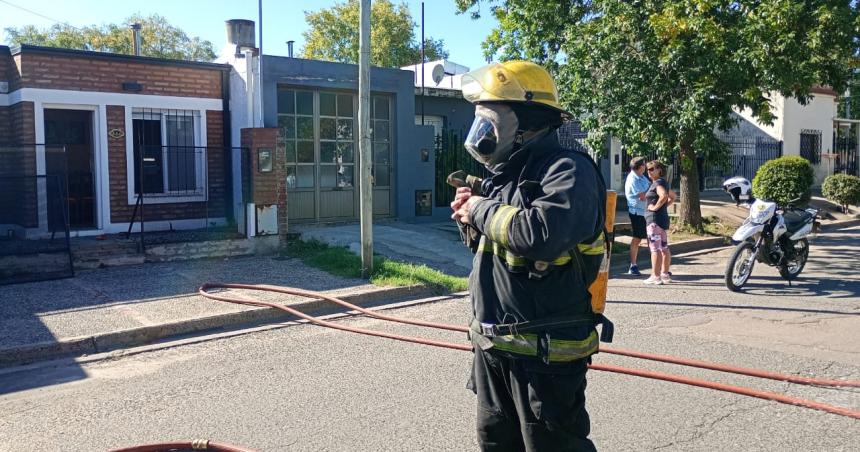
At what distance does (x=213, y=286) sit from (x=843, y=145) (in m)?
28.2

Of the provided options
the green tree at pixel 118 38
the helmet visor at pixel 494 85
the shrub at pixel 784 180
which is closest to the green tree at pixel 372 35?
the green tree at pixel 118 38

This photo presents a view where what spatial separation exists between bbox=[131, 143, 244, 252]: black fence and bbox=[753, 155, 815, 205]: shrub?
1262cm

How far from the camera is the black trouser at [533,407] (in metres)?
2.68

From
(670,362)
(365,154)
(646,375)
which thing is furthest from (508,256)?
(365,154)

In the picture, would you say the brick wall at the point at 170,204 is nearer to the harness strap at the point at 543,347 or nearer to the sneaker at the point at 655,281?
the sneaker at the point at 655,281

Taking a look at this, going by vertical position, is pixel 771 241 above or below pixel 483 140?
below

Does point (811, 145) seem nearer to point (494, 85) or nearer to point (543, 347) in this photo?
point (494, 85)

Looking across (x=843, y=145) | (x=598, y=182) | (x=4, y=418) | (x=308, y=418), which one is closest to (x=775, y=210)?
(x=308, y=418)

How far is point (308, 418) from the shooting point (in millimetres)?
4879

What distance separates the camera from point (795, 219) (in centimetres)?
1005

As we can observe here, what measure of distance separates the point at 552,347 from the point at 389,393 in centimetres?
288

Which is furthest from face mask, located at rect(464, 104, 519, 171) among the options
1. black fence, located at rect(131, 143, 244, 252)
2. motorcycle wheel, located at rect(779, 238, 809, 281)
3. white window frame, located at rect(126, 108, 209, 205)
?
white window frame, located at rect(126, 108, 209, 205)

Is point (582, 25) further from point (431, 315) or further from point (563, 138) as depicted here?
point (431, 315)

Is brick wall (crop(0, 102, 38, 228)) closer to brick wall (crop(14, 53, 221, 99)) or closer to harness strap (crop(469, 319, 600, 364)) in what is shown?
brick wall (crop(14, 53, 221, 99))
